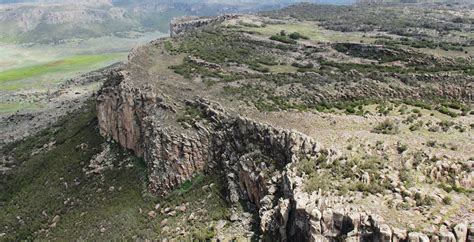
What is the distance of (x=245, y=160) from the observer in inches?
1275

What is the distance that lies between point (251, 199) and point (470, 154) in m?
14.0

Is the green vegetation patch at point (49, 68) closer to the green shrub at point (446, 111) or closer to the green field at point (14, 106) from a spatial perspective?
the green field at point (14, 106)

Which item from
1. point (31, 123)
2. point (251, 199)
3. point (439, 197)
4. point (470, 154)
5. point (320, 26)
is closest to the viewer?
point (439, 197)

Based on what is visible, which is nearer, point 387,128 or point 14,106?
point 387,128

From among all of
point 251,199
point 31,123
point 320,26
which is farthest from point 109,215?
point 320,26

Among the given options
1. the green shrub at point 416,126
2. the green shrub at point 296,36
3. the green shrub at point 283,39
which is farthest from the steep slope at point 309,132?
the green shrub at point 296,36

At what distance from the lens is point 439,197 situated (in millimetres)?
22984

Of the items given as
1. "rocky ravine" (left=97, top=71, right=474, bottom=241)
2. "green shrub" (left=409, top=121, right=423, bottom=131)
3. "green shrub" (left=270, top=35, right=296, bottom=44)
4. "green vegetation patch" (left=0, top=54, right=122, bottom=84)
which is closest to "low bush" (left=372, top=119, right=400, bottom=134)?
"green shrub" (left=409, top=121, right=423, bottom=131)

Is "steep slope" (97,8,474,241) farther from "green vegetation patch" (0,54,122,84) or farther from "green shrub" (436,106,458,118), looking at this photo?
"green vegetation patch" (0,54,122,84)

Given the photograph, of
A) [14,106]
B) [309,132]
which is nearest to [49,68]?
[14,106]

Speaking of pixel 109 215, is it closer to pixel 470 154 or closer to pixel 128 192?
pixel 128 192

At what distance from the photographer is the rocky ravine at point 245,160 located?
21.6m

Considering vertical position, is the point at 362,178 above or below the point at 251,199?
above

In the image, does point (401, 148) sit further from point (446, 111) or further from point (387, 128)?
point (446, 111)
